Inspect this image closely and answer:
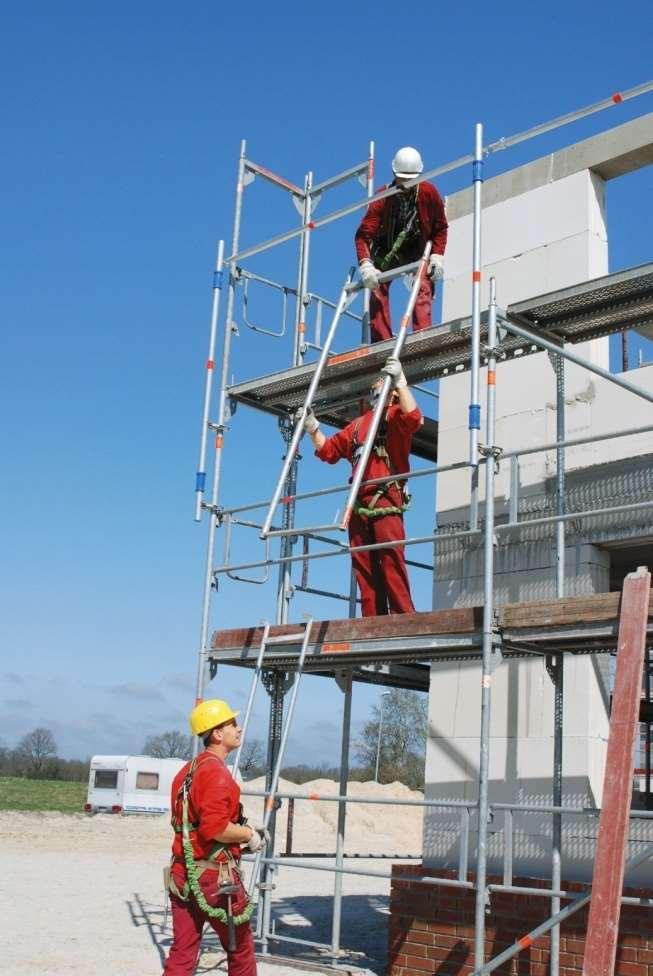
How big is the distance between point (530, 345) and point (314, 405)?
8.11 feet

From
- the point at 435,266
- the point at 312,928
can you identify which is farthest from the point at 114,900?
the point at 435,266

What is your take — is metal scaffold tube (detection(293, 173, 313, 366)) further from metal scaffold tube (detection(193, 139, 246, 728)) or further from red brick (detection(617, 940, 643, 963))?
red brick (detection(617, 940, 643, 963))

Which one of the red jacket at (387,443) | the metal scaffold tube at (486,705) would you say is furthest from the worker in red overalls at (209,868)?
the red jacket at (387,443)

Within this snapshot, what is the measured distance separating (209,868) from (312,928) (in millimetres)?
6445

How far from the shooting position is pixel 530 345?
27.8 feet

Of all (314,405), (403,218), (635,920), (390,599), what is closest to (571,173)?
(403,218)

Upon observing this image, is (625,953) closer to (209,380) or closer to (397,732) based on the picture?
(209,380)

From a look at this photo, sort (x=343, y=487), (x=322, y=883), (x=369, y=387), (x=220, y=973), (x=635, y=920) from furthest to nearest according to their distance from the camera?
(x=322, y=883), (x=369, y=387), (x=343, y=487), (x=220, y=973), (x=635, y=920)

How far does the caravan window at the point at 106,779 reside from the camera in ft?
98.6

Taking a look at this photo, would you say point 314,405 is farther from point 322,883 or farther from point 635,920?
point 322,883

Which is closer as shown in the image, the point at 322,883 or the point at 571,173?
the point at 571,173

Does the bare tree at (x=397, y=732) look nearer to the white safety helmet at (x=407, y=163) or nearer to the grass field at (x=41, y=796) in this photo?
the grass field at (x=41, y=796)

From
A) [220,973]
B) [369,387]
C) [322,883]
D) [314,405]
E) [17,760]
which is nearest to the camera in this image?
[220,973]

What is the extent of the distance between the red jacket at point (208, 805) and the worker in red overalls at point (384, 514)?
3.08 metres
